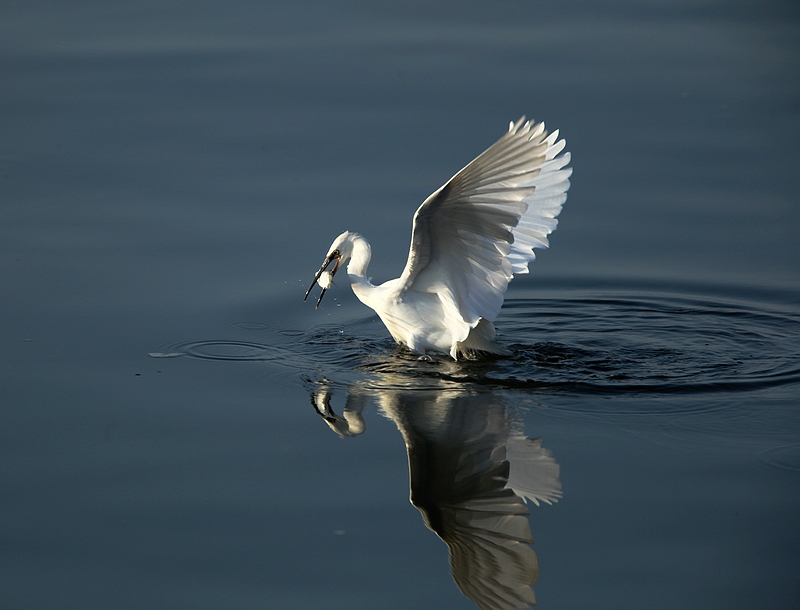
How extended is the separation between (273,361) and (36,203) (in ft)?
11.5

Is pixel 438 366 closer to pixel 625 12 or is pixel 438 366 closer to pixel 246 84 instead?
pixel 246 84

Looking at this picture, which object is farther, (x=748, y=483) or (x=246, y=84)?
(x=246, y=84)

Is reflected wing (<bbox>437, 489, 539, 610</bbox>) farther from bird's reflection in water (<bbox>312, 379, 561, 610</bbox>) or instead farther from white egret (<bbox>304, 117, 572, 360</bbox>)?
white egret (<bbox>304, 117, 572, 360</bbox>)

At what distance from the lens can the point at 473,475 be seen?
5965mm

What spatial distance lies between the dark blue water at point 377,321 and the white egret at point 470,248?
11.4 inches

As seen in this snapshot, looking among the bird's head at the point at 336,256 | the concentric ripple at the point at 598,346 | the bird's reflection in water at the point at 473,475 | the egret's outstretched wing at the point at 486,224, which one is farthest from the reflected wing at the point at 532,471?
the bird's head at the point at 336,256

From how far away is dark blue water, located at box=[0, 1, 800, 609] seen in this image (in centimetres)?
523

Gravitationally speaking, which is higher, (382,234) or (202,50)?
(202,50)

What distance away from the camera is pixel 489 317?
7.66 m

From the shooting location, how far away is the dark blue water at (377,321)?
5.23 meters

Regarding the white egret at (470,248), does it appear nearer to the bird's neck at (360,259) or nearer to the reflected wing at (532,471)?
the bird's neck at (360,259)

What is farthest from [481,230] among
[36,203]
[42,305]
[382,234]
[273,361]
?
[36,203]

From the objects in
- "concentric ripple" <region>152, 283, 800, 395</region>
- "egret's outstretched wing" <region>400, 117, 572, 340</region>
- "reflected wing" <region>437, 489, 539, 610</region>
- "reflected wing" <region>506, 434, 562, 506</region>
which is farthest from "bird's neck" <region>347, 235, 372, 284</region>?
"reflected wing" <region>437, 489, 539, 610</region>

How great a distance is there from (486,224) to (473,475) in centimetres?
191
